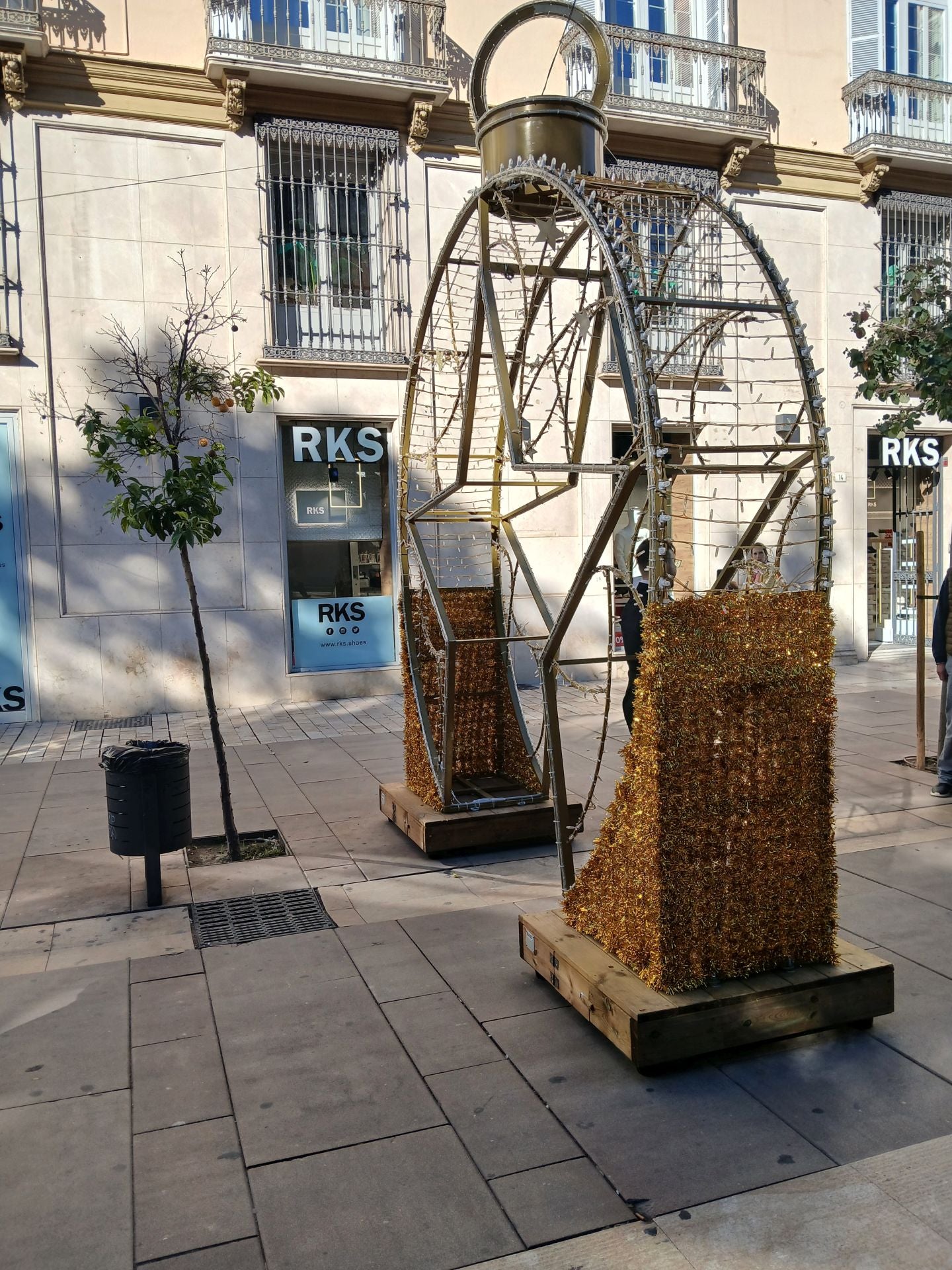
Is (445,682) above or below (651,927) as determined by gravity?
above

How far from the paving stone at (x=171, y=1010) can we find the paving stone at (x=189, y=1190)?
2.28 ft

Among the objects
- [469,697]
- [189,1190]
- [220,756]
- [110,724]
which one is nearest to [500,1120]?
[189,1190]

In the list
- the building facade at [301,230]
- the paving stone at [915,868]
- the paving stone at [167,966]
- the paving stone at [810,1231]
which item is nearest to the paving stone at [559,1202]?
the paving stone at [810,1231]

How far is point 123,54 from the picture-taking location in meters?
11.5

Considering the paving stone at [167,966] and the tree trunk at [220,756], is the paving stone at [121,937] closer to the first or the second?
the paving stone at [167,966]

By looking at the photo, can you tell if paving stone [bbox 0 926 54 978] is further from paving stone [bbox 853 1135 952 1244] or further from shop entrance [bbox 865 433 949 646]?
shop entrance [bbox 865 433 949 646]

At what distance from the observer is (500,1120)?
3.40 m

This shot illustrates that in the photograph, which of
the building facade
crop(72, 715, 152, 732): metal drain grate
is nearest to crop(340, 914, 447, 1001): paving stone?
crop(72, 715, 152, 732): metal drain grate

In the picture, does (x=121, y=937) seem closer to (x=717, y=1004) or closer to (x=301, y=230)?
(x=717, y=1004)

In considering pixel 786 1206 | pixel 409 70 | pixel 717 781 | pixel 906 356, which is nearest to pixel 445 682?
pixel 717 781

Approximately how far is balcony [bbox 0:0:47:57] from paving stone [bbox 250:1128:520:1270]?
455 inches

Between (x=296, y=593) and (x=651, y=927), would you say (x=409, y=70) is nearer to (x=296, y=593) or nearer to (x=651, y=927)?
(x=296, y=593)

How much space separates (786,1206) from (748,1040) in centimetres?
79

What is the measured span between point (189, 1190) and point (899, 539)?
51.2 feet
